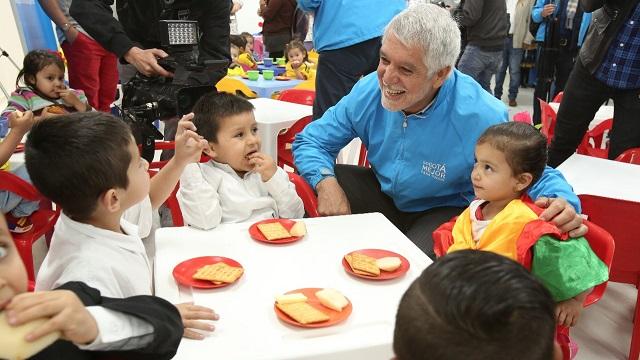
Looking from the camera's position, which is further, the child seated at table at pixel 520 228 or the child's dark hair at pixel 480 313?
the child seated at table at pixel 520 228

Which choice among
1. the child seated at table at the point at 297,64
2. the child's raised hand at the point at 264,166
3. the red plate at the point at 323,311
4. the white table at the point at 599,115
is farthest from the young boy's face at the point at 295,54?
the red plate at the point at 323,311

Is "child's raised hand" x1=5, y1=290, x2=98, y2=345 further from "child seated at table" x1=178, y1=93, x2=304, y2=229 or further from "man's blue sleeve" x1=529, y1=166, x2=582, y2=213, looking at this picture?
"man's blue sleeve" x1=529, y1=166, x2=582, y2=213

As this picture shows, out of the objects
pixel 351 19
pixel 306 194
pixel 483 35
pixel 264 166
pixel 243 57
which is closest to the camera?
pixel 264 166

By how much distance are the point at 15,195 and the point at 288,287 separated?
163cm

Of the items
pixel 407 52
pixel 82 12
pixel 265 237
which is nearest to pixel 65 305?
pixel 265 237

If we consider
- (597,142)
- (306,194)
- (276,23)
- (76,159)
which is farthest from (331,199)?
(276,23)

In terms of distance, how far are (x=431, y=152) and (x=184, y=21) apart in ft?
4.37

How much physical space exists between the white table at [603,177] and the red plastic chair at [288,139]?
1.52 meters

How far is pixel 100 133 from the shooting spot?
1181 mm

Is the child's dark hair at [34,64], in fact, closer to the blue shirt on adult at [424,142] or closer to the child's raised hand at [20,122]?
the child's raised hand at [20,122]

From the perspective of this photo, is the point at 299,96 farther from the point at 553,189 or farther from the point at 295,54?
the point at 553,189

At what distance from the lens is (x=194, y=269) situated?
1321 millimetres

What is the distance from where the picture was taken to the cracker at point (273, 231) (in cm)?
151

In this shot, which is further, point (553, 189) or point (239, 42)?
point (239, 42)
